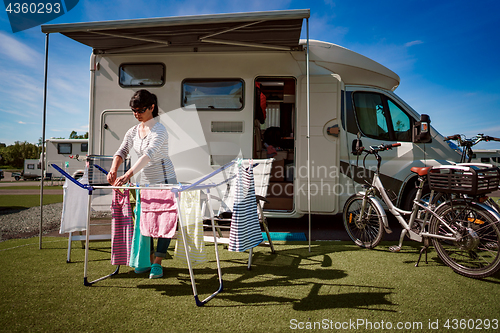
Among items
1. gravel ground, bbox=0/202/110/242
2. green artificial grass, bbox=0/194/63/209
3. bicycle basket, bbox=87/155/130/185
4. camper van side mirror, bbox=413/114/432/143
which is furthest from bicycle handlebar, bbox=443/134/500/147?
green artificial grass, bbox=0/194/63/209

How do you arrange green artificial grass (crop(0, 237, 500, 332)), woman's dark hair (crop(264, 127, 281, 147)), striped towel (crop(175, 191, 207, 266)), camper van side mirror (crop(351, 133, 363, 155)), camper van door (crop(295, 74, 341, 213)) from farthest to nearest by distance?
woman's dark hair (crop(264, 127, 281, 147)) → camper van door (crop(295, 74, 341, 213)) → camper van side mirror (crop(351, 133, 363, 155)) → striped towel (crop(175, 191, 207, 266)) → green artificial grass (crop(0, 237, 500, 332))

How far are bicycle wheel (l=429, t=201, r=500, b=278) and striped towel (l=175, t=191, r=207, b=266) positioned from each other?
6.81 feet

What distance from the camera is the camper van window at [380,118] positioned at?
419 centimetres

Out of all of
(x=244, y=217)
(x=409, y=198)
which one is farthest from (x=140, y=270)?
(x=409, y=198)

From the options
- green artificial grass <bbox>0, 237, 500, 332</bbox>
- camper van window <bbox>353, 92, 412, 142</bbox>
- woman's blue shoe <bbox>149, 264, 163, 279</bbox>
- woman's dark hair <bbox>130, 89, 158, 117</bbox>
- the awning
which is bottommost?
green artificial grass <bbox>0, 237, 500, 332</bbox>

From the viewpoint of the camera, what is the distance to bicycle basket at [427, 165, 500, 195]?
7.73 ft

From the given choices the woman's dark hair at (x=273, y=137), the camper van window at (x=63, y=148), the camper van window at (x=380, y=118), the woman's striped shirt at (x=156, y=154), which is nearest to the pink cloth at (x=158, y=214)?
the woman's striped shirt at (x=156, y=154)

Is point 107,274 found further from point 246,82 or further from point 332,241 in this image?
point 246,82

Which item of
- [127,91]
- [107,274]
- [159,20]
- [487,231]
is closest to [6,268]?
[107,274]

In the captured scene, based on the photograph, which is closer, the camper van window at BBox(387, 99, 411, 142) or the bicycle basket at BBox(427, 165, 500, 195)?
the bicycle basket at BBox(427, 165, 500, 195)

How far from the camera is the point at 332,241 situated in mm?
3697

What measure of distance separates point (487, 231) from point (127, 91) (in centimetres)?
441

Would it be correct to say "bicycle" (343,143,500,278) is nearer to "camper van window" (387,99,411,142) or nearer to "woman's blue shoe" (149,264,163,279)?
"camper van window" (387,99,411,142)

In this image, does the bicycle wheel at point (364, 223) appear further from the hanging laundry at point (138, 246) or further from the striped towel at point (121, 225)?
the striped towel at point (121, 225)
